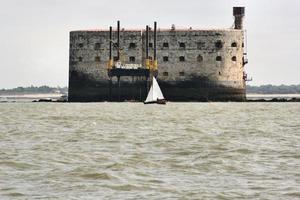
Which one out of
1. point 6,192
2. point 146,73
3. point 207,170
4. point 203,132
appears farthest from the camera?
point 146,73

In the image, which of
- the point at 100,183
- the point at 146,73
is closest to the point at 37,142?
the point at 100,183

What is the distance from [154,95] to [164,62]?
4.84 metres

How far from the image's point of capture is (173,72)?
201 feet

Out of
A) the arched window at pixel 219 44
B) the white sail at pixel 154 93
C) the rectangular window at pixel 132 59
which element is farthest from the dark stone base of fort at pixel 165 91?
the arched window at pixel 219 44

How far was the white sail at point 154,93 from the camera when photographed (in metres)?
57.3

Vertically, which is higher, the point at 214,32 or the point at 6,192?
the point at 214,32

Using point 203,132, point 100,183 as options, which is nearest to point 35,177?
point 100,183

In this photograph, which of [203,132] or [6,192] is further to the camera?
[203,132]

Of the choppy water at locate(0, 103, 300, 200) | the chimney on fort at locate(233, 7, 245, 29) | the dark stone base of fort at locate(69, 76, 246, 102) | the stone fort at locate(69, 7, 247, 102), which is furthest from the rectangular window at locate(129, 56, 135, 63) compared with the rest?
the choppy water at locate(0, 103, 300, 200)

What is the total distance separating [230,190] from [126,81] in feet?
164

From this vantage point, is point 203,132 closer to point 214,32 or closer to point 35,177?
point 35,177

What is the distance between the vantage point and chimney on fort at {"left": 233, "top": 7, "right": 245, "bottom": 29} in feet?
211

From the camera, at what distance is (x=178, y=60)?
6147cm

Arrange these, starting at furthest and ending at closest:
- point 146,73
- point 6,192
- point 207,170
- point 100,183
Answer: point 146,73
point 207,170
point 100,183
point 6,192
